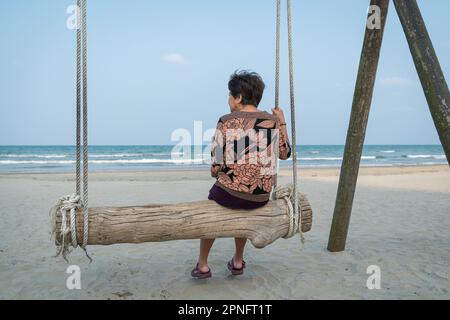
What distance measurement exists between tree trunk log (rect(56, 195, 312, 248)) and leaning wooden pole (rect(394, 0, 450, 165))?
1.24 meters

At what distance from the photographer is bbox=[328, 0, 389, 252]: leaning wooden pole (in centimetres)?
347

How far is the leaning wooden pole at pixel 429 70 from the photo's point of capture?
2.86 meters

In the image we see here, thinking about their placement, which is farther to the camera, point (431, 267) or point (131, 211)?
point (431, 267)

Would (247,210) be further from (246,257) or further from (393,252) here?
(393,252)

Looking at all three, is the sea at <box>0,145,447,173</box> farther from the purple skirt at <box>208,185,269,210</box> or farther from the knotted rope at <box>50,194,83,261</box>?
the purple skirt at <box>208,185,269,210</box>

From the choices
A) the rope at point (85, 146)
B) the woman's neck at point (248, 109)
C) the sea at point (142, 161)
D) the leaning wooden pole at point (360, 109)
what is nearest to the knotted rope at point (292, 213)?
the woman's neck at point (248, 109)

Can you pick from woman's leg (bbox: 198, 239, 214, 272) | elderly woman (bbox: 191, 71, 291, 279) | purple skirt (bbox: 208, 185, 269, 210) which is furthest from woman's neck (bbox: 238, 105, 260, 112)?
woman's leg (bbox: 198, 239, 214, 272)

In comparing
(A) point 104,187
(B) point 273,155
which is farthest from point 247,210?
(A) point 104,187

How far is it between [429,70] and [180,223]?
6.52ft

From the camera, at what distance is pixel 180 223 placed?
8.57 ft

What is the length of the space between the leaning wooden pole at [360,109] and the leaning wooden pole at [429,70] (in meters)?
0.50
